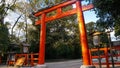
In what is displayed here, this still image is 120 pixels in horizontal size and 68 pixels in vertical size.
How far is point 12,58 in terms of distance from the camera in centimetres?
1934

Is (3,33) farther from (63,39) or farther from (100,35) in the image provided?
(100,35)

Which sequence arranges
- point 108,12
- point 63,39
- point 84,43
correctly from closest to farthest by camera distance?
point 108,12, point 84,43, point 63,39

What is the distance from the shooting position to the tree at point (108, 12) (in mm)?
8281

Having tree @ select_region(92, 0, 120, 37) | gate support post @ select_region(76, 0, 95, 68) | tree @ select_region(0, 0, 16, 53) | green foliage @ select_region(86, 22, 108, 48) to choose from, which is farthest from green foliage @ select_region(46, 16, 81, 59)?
tree @ select_region(92, 0, 120, 37)

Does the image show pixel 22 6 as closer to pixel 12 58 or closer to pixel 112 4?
pixel 12 58

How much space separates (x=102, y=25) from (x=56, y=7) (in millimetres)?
4722

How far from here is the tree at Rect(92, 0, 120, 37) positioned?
8.28 metres

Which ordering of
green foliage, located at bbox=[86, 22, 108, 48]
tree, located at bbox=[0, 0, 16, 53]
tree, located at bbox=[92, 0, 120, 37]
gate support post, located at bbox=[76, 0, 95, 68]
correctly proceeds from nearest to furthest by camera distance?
1. tree, located at bbox=[92, 0, 120, 37]
2. gate support post, located at bbox=[76, 0, 95, 68]
3. green foliage, located at bbox=[86, 22, 108, 48]
4. tree, located at bbox=[0, 0, 16, 53]

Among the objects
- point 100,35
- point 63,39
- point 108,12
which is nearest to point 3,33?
point 63,39

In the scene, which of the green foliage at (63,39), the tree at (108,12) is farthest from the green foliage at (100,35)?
the green foliage at (63,39)

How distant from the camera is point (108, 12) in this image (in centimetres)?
892

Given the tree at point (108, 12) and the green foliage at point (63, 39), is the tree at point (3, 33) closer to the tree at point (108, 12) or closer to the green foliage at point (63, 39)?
the green foliage at point (63, 39)

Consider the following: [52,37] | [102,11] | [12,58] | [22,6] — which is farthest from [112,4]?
[22,6]

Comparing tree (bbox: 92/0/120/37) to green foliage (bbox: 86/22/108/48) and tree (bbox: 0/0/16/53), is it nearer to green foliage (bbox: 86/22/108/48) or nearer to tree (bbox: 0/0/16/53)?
green foliage (bbox: 86/22/108/48)
